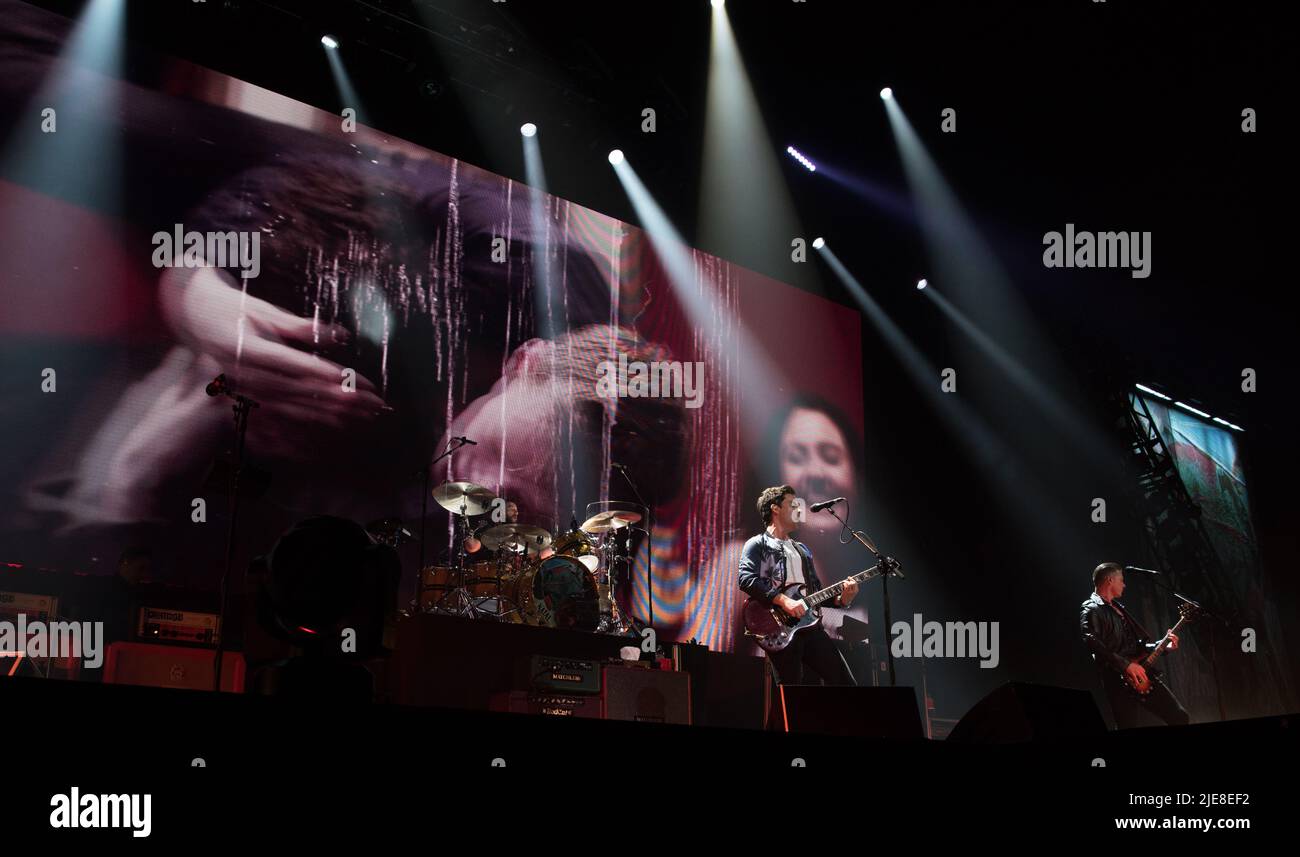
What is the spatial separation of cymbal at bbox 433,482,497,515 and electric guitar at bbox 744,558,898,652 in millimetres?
1843

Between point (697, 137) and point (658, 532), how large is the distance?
334 centimetres

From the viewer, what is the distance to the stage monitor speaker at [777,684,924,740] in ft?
8.25

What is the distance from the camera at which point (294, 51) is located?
6844 millimetres

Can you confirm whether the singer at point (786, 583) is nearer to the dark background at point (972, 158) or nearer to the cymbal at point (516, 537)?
the cymbal at point (516, 537)

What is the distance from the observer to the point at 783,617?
5.88 m

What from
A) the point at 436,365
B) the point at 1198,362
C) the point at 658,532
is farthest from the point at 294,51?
the point at 1198,362

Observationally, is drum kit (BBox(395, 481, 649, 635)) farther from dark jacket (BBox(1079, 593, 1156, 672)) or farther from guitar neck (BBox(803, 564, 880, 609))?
dark jacket (BBox(1079, 593, 1156, 672))

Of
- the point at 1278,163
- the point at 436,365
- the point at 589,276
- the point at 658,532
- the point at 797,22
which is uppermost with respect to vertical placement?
the point at 797,22

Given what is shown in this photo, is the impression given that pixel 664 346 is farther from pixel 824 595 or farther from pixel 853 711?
pixel 853 711

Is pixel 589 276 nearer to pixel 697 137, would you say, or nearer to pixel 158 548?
pixel 697 137

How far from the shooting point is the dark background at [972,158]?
269 inches

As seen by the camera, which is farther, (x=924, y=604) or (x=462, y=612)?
(x=924, y=604)

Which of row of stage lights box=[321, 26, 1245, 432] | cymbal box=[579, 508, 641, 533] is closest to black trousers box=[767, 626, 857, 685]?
cymbal box=[579, 508, 641, 533]

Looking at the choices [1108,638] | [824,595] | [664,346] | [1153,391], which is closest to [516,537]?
[824,595]
